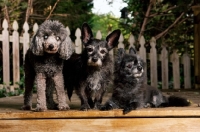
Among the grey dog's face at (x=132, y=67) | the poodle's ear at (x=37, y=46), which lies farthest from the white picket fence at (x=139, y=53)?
the poodle's ear at (x=37, y=46)

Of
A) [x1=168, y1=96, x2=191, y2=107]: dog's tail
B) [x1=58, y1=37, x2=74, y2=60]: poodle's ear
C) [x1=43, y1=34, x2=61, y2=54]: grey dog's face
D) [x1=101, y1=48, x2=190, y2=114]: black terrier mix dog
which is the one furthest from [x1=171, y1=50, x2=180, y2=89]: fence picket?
[x1=43, y1=34, x2=61, y2=54]: grey dog's face

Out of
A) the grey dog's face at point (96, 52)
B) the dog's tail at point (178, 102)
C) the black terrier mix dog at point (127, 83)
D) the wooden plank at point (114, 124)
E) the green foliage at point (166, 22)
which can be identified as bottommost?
the wooden plank at point (114, 124)

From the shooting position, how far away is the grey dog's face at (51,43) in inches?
142

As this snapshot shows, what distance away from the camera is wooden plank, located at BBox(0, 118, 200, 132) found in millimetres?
3775

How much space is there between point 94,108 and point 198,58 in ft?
17.7

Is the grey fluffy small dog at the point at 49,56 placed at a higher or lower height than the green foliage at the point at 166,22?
Result: lower

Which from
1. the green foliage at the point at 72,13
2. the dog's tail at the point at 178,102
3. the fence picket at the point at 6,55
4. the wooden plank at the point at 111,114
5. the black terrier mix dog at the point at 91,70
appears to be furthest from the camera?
the green foliage at the point at 72,13

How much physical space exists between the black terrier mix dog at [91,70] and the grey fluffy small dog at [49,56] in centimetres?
18

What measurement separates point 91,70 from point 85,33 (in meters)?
0.37

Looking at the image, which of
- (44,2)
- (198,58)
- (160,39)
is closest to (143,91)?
(198,58)

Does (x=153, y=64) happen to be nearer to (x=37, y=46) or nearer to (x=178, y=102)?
(x=178, y=102)

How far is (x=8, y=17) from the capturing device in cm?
966

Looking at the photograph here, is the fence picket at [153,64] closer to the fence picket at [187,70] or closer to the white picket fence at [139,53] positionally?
the white picket fence at [139,53]

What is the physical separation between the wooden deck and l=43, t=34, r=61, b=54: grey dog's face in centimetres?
56
